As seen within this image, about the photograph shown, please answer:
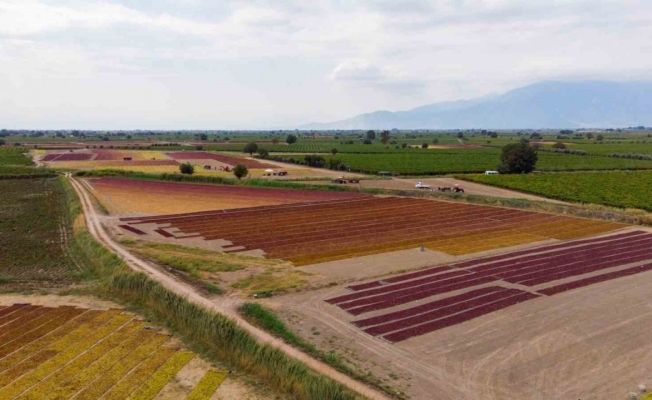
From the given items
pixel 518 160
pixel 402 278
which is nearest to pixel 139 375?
pixel 402 278

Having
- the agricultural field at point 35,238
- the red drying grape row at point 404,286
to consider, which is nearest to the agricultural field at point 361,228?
the red drying grape row at point 404,286

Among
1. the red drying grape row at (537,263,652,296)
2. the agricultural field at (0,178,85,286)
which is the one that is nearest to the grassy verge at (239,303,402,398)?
the agricultural field at (0,178,85,286)

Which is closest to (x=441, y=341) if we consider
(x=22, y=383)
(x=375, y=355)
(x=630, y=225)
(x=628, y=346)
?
(x=375, y=355)

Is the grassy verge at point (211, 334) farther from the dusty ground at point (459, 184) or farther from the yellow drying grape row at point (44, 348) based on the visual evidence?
the dusty ground at point (459, 184)

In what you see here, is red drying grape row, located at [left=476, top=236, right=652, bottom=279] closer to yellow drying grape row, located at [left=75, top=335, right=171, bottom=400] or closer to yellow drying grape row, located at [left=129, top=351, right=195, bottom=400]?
yellow drying grape row, located at [left=129, top=351, right=195, bottom=400]

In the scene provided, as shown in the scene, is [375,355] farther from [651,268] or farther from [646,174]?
[646,174]

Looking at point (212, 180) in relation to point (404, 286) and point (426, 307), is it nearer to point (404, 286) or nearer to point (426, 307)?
point (404, 286)
